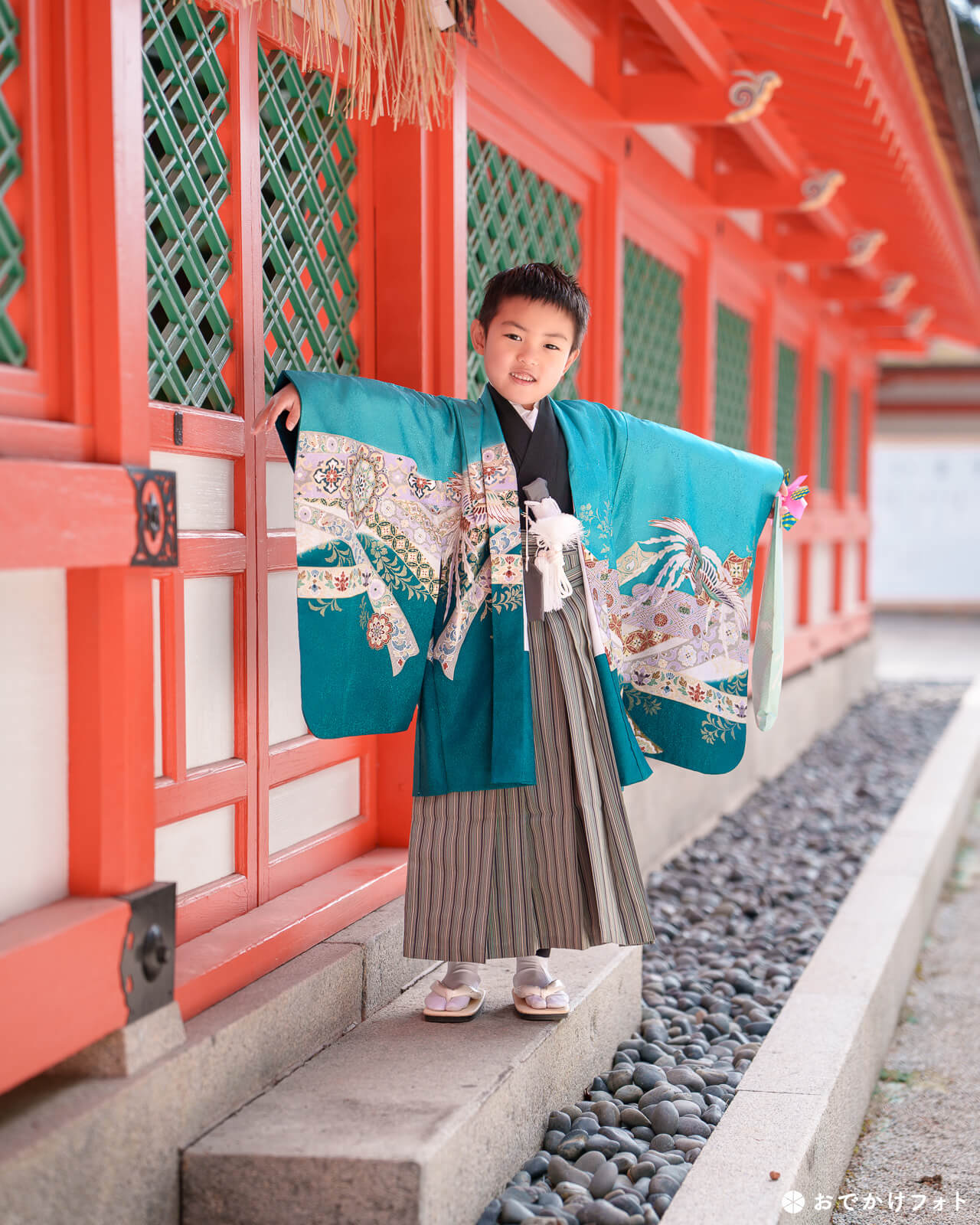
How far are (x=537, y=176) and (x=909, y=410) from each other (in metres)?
15.2

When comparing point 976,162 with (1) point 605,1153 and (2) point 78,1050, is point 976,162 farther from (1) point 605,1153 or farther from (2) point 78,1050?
(2) point 78,1050

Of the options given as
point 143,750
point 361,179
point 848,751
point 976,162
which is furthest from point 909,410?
point 143,750

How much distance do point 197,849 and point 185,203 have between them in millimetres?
1289

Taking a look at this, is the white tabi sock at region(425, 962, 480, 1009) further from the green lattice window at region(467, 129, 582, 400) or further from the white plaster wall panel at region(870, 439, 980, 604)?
the white plaster wall panel at region(870, 439, 980, 604)

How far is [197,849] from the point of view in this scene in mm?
2469

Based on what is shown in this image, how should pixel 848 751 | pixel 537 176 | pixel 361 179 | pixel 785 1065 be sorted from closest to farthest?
pixel 785 1065 → pixel 361 179 → pixel 537 176 → pixel 848 751

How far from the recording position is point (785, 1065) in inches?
111

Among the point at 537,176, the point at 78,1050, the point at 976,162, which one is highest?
the point at 976,162

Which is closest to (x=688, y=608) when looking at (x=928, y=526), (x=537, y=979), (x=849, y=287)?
(x=537, y=979)

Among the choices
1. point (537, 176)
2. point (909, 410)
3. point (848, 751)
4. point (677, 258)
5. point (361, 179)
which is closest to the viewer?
point (361, 179)

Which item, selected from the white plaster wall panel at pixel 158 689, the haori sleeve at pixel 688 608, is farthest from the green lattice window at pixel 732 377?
the white plaster wall panel at pixel 158 689

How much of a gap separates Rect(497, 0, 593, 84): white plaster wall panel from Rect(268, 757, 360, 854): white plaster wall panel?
218 centimetres

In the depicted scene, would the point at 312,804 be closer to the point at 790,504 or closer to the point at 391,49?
the point at 790,504

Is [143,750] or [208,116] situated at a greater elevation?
[208,116]
